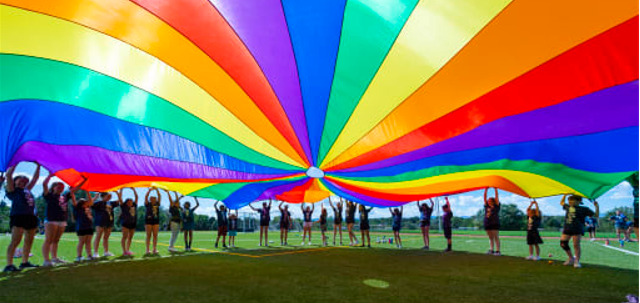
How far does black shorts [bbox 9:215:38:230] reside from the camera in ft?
17.2

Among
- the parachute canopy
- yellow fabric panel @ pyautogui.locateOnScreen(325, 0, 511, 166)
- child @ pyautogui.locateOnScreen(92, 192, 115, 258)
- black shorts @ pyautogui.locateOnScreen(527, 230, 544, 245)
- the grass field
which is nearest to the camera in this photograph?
yellow fabric panel @ pyautogui.locateOnScreen(325, 0, 511, 166)

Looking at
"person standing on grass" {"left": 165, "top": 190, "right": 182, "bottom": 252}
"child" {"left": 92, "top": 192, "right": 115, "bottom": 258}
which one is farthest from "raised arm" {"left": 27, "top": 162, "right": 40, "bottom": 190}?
"person standing on grass" {"left": 165, "top": 190, "right": 182, "bottom": 252}

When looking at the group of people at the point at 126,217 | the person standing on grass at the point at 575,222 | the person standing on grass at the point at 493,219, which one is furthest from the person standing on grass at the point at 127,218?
the person standing on grass at the point at 575,222

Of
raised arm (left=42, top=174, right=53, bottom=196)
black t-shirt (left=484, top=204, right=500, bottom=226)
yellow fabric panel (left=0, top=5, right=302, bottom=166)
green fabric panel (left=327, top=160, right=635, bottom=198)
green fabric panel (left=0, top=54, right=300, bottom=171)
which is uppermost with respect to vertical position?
yellow fabric panel (left=0, top=5, right=302, bottom=166)

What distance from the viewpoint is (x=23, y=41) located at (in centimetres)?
363

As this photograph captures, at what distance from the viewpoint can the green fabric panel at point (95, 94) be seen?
393 cm

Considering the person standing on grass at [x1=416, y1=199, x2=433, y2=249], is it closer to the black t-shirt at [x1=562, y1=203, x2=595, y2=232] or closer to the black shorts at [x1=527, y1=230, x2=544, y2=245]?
the black shorts at [x1=527, y1=230, x2=544, y2=245]

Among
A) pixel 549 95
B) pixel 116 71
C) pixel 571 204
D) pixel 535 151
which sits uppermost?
pixel 116 71

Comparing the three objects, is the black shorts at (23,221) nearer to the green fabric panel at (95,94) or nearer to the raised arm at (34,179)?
the raised arm at (34,179)

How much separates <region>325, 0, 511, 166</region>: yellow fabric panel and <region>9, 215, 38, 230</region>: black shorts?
18.3ft

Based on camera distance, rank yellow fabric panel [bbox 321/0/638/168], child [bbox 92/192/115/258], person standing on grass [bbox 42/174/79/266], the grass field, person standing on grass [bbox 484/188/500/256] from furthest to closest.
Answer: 1. person standing on grass [bbox 484/188/500/256]
2. child [bbox 92/192/115/258]
3. person standing on grass [bbox 42/174/79/266]
4. the grass field
5. yellow fabric panel [bbox 321/0/638/168]

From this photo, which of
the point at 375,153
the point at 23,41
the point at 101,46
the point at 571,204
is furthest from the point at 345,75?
the point at 571,204

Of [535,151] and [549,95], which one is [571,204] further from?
[549,95]

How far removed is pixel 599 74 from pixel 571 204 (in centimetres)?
377
